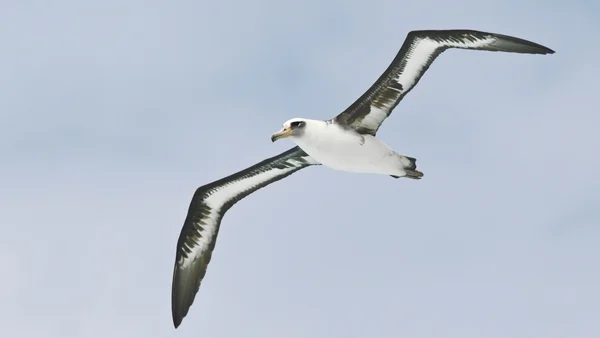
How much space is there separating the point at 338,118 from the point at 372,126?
2.64ft

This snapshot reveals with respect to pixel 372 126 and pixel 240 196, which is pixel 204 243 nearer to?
pixel 240 196

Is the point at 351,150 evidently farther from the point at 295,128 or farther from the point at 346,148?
the point at 295,128

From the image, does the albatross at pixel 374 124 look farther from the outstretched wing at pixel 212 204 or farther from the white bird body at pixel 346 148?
the outstretched wing at pixel 212 204

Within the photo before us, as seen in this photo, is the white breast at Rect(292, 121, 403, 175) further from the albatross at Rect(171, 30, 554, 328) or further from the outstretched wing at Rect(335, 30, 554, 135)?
the outstretched wing at Rect(335, 30, 554, 135)

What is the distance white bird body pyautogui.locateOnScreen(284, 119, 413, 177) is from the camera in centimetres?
2206

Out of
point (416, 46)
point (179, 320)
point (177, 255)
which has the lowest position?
point (179, 320)

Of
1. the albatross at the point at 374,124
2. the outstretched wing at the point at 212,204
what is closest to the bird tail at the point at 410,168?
the albatross at the point at 374,124

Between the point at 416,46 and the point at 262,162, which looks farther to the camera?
the point at 262,162

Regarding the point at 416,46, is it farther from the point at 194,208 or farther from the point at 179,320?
the point at 179,320

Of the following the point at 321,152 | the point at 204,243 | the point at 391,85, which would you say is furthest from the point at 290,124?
the point at 204,243

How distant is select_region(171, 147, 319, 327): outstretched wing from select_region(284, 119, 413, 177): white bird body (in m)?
2.14

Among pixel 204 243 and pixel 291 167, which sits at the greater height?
pixel 291 167

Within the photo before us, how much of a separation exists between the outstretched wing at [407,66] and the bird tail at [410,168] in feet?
3.59

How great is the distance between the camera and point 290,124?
72.6 ft
